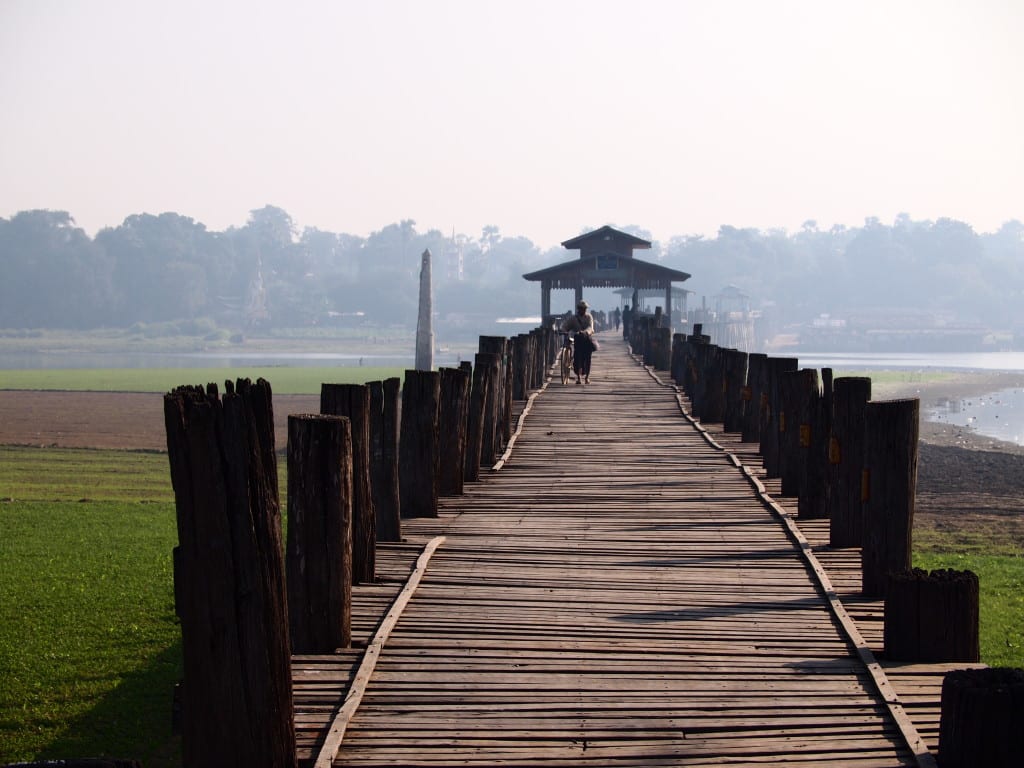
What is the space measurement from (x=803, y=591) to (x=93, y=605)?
7802 millimetres

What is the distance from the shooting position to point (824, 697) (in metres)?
5.63

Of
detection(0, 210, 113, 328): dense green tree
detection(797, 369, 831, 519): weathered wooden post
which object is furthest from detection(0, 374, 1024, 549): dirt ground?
detection(0, 210, 113, 328): dense green tree

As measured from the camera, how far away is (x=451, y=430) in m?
10.6

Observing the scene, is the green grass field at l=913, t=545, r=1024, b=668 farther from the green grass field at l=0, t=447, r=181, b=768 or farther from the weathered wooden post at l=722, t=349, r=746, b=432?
the green grass field at l=0, t=447, r=181, b=768

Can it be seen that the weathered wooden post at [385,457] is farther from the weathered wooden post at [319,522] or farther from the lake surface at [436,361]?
the lake surface at [436,361]

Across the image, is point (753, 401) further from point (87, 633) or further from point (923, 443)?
point (923, 443)

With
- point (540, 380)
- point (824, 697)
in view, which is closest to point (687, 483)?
point (824, 697)

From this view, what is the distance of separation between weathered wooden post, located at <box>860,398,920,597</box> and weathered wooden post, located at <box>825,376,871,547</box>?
68 cm

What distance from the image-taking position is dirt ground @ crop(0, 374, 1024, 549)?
23.7 meters

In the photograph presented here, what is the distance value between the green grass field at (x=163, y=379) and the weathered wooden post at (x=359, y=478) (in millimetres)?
44209

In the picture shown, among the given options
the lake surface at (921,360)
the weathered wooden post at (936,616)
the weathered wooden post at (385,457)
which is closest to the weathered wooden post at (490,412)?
the weathered wooden post at (385,457)

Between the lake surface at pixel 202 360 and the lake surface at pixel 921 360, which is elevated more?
the lake surface at pixel 921 360

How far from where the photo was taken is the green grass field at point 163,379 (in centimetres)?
5675

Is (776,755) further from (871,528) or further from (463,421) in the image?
(463,421)
